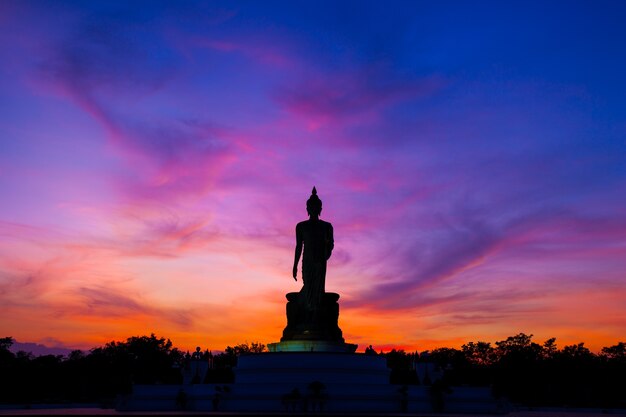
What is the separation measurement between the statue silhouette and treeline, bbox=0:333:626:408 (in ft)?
15.1

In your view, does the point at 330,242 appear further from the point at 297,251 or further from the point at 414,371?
the point at 414,371

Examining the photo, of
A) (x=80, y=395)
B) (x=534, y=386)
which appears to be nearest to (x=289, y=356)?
(x=80, y=395)

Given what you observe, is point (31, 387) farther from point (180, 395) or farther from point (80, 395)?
point (180, 395)

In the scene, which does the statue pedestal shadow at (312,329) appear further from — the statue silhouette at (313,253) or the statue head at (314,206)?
the statue head at (314,206)

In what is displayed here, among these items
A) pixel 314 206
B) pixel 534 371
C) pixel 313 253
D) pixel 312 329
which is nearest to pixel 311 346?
pixel 312 329

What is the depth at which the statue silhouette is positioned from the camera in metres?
31.3

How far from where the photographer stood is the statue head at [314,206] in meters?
32.4

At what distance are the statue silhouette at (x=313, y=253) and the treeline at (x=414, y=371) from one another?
4.60 metres

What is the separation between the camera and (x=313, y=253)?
104ft

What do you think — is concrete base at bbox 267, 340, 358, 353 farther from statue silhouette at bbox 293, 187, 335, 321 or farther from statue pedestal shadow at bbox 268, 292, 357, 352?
statue silhouette at bbox 293, 187, 335, 321

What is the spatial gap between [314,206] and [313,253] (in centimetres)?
220

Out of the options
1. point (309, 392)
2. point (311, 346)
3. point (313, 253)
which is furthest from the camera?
point (313, 253)

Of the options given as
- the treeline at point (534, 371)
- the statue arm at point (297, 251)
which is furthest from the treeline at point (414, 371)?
the statue arm at point (297, 251)

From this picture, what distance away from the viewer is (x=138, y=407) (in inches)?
1128
